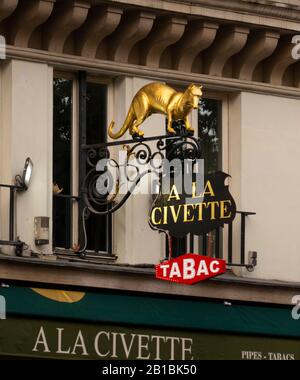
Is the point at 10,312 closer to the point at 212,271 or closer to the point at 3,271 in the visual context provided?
the point at 3,271

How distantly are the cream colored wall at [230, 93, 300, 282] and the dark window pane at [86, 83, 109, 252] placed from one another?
2.15 metres

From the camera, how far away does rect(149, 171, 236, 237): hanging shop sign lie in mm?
34344

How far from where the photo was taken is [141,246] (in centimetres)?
3591

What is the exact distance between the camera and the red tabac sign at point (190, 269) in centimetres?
3450

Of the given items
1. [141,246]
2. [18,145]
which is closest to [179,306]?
[141,246]

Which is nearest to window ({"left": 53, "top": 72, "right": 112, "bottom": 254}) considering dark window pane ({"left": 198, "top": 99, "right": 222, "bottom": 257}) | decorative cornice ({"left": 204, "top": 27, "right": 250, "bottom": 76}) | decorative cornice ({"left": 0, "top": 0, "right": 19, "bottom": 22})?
decorative cornice ({"left": 0, "top": 0, "right": 19, "bottom": 22})

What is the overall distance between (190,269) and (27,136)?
2872mm

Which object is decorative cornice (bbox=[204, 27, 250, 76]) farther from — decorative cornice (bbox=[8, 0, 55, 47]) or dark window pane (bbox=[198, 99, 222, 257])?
decorative cornice (bbox=[8, 0, 55, 47])

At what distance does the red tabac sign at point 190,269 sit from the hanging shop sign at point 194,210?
0.47 metres

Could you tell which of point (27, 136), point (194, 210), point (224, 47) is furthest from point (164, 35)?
point (194, 210)

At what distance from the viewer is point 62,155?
1407 inches

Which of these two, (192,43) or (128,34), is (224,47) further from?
(128,34)

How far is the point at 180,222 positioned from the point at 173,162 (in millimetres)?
1090

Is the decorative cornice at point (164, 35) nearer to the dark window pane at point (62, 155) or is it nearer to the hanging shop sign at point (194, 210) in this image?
the dark window pane at point (62, 155)
